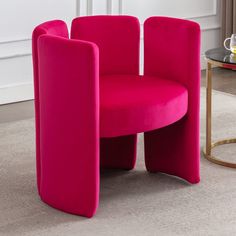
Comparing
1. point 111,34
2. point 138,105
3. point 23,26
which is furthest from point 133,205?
point 23,26

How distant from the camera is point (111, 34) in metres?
3.99

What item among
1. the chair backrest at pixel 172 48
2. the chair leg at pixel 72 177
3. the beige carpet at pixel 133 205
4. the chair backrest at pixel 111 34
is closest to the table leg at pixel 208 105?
the beige carpet at pixel 133 205

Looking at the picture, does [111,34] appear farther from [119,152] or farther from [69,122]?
[69,122]

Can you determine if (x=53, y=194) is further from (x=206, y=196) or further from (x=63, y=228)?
(x=206, y=196)

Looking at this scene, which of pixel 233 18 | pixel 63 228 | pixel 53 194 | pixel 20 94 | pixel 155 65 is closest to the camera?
pixel 63 228

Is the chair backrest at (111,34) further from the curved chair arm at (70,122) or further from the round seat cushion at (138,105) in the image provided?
the curved chair arm at (70,122)

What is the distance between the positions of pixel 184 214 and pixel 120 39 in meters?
1.10

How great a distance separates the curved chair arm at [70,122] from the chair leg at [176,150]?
663 mm

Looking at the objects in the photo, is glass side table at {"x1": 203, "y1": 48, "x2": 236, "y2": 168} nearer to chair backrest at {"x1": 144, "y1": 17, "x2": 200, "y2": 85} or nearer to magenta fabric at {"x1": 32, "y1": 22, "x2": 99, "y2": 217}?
chair backrest at {"x1": 144, "y1": 17, "x2": 200, "y2": 85}

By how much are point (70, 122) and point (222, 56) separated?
1.23 m

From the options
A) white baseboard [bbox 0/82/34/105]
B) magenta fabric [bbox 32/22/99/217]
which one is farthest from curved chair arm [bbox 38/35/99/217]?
white baseboard [bbox 0/82/34/105]

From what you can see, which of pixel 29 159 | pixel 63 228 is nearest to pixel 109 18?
pixel 29 159

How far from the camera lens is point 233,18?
667cm

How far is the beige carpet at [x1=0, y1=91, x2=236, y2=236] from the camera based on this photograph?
3.32 metres
